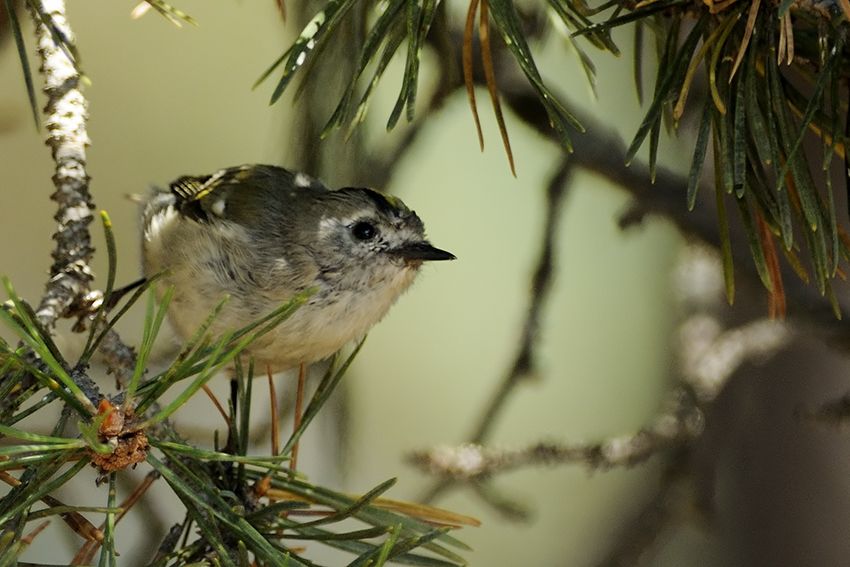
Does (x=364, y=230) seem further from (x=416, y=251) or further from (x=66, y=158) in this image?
(x=66, y=158)

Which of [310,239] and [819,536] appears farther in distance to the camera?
[819,536]

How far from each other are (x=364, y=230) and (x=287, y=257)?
0.25 feet

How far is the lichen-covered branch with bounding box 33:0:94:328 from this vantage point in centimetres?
53

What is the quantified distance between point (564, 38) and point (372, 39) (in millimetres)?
220

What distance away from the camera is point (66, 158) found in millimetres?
577

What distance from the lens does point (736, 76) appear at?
52 centimetres

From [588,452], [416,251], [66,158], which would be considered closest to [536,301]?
[588,452]

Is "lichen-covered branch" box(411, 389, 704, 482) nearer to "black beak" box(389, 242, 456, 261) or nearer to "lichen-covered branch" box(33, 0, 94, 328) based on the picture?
"black beak" box(389, 242, 456, 261)

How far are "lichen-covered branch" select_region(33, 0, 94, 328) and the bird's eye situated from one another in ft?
0.94

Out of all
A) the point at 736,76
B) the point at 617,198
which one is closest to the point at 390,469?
the point at 617,198

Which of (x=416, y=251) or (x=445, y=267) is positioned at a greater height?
(x=445, y=267)

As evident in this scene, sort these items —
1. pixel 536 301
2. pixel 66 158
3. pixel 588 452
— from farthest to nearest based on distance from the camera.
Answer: pixel 536 301 → pixel 588 452 → pixel 66 158

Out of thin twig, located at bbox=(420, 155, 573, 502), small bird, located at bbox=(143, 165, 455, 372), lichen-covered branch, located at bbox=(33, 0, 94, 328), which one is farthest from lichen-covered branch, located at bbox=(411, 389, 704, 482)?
lichen-covered branch, located at bbox=(33, 0, 94, 328)

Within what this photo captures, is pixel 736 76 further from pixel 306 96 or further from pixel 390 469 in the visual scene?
pixel 390 469
